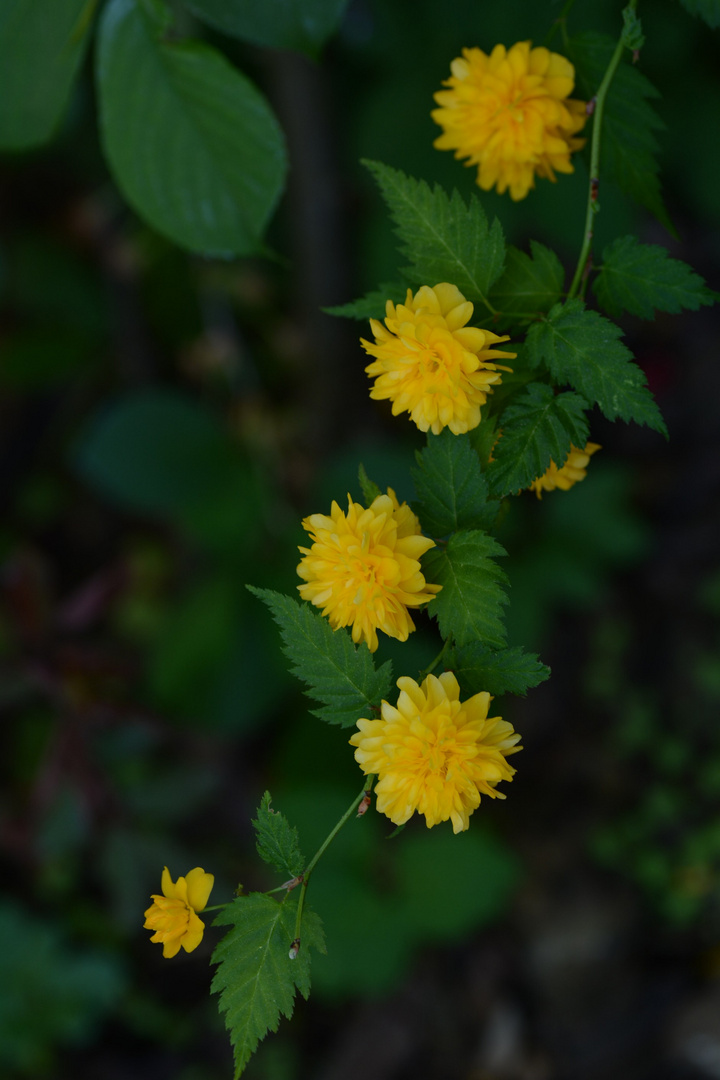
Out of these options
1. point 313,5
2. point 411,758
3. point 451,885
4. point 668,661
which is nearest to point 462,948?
point 451,885

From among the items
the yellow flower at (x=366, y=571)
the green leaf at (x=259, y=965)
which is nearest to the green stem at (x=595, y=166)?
the yellow flower at (x=366, y=571)

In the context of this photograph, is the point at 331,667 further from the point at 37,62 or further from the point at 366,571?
the point at 37,62

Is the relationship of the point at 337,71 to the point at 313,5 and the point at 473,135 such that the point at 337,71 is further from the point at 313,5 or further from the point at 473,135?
the point at 473,135

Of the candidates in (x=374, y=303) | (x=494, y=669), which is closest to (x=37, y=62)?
(x=374, y=303)

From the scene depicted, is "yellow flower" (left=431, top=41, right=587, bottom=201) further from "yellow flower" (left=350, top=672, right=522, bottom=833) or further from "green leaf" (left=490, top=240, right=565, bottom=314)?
"yellow flower" (left=350, top=672, right=522, bottom=833)

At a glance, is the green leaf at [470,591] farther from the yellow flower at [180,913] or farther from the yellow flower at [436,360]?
the yellow flower at [180,913]
